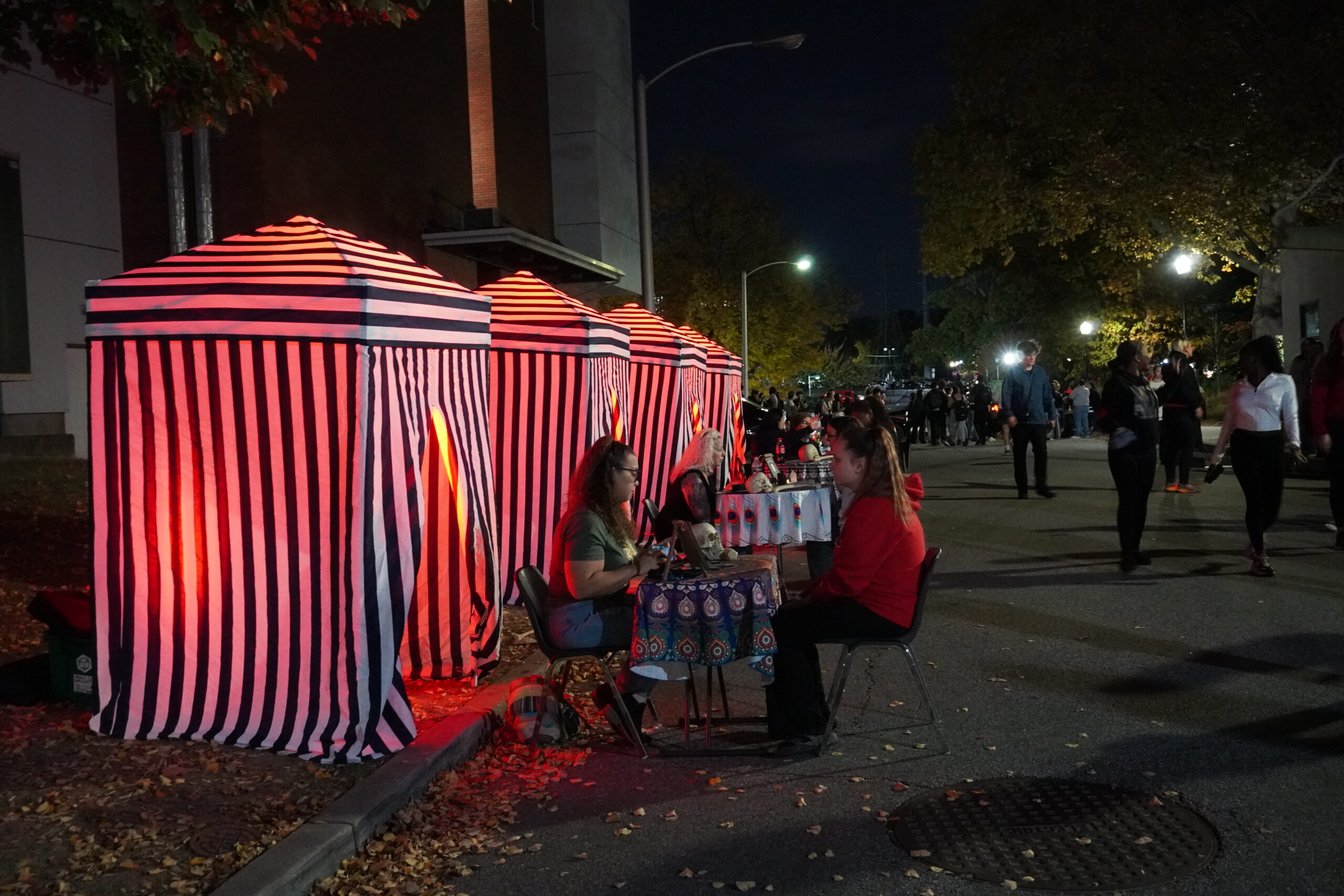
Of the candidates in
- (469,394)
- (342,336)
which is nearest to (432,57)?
(469,394)

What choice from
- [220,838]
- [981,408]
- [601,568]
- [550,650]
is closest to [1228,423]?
[601,568]

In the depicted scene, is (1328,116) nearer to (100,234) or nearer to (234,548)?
(100,234)

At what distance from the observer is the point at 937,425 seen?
35.2 metres

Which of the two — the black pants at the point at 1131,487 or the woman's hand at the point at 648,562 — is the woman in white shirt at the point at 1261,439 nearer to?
the black pants at the point at 1131,487

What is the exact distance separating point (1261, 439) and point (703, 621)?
20.7ft

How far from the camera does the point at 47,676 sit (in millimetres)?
6668

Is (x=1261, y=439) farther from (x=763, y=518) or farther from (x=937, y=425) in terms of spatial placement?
(x=937, y=425)

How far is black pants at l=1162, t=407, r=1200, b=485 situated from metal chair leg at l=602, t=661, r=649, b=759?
481 inches

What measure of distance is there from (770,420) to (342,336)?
39.5 ft

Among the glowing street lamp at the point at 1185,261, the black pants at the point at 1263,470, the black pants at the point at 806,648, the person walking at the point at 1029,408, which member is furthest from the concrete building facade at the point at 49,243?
the glowing street lamp at the point at 1185,261

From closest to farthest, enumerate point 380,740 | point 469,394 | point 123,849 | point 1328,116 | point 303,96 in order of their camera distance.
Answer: point 123,849 → point 380,740 → point 469,394 → point 303,96 → point 1328,116

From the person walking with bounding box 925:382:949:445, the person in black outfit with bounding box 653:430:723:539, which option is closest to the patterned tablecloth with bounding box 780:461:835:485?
the person in black outfit with bounding box 653:430:723:539

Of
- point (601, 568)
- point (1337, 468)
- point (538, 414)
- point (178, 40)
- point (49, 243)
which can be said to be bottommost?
point (601, 568)

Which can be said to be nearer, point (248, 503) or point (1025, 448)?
point (248, 503)
